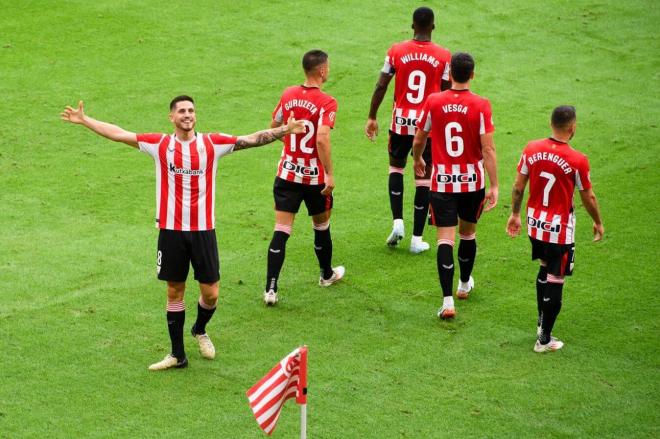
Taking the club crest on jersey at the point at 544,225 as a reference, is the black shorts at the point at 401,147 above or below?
above

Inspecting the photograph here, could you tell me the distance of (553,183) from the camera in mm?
8547

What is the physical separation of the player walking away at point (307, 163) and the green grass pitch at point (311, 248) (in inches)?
19.2

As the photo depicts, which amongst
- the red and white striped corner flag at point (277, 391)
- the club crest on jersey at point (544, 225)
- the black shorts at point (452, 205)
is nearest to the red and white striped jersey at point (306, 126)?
the black shorts at point (452, 205)

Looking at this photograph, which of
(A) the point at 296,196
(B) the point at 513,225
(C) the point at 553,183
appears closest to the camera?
(C) the point at 553,183

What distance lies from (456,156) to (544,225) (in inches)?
43.6

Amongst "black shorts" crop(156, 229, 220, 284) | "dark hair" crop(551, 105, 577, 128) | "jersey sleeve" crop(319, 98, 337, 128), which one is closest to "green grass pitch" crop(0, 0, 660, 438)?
"black shorts" crop(156, 229, 220, 284)

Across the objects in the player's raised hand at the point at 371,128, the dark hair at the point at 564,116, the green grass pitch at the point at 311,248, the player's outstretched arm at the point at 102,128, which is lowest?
the green grass pitch at the point at 311,248

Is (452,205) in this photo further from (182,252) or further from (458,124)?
(182,252)

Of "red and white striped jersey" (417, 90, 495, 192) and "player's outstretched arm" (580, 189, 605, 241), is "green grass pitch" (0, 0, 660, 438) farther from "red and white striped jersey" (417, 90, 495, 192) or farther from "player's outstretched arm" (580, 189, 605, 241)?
"red and white striped jersey" (417, 90, 495, 192)

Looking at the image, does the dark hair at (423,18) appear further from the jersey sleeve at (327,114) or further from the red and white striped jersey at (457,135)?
the jersey sleeve at (327,114)

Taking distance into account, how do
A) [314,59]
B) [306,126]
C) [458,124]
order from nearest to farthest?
1. [458,124]
2. [314,59]
3. [306,126]

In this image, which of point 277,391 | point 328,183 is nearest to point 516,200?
point 328,183

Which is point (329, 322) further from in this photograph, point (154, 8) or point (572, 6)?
point (572, 6)

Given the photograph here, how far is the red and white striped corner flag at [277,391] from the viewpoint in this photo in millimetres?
6527
